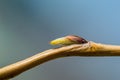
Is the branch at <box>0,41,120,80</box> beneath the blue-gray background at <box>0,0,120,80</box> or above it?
beneath

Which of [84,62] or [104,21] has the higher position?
[104,21]

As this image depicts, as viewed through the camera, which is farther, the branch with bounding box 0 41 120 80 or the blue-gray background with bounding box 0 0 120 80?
the blue-gray background with bounding box 0 0 120 80

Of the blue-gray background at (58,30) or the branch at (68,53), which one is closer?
the branch at (68,53)

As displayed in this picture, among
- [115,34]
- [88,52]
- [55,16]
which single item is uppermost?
[55,16]

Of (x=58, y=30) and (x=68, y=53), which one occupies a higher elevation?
(x=58, y=30)

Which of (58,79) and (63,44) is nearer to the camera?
(63,44)

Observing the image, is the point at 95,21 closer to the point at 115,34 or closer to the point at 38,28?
the point at 115,34

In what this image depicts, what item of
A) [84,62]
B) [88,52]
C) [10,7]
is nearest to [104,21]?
[84,62]

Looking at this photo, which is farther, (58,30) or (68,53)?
(58,30)
